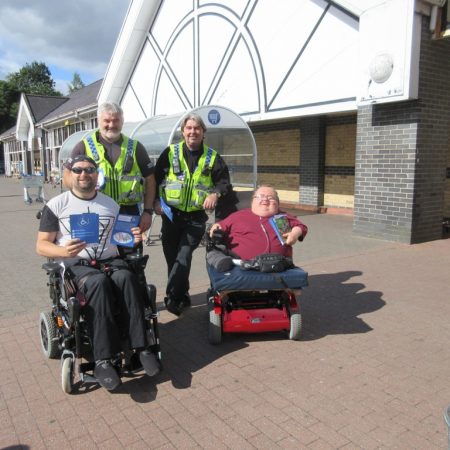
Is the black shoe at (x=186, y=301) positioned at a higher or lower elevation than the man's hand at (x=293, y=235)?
lower

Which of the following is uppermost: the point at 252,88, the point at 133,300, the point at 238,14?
the point at 238,14

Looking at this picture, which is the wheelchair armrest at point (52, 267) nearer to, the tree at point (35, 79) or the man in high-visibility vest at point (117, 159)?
the man in high-visibility vest at point (117, 159)

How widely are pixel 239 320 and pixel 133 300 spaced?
1028mm

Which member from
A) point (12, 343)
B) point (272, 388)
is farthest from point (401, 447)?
point (12, 343)

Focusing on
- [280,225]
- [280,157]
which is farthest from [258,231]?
[280,157]

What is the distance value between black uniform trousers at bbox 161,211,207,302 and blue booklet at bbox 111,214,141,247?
0.94 m

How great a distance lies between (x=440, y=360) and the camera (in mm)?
3486

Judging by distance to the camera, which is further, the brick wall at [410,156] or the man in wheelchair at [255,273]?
the brick wall at [410,156]

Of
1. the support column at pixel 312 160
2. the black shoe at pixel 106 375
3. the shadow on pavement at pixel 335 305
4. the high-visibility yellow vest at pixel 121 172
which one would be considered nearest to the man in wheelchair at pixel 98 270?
the black shoe at pixel 106 375

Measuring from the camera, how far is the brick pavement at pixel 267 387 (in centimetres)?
258

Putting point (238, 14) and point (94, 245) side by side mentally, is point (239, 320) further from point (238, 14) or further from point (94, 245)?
point (238, 14)

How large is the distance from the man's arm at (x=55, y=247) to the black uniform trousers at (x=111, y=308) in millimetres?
147

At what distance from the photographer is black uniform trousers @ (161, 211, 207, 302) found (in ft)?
14.2

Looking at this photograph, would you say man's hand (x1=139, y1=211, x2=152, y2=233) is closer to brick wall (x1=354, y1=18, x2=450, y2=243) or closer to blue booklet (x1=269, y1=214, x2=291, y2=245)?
blue booklet (x1=269, y1=214, x2=291, y2=245)
